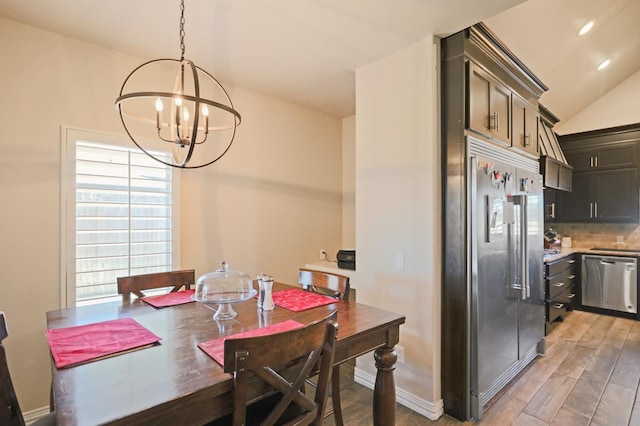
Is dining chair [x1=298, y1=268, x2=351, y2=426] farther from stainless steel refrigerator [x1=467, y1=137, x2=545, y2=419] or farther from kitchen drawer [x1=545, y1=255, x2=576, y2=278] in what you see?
kitchen drawer [x1=545, y1=255, x2=576, y2=278]

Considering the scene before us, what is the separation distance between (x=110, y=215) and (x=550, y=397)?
3.65 metres

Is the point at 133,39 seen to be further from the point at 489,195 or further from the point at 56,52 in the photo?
the point at 489,195

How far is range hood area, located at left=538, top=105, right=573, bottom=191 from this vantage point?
3743 millimetres

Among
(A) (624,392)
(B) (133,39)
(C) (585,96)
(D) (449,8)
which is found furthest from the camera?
(C) (585,96)

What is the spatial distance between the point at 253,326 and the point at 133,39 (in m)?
2.24

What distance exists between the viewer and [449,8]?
79.2 inches

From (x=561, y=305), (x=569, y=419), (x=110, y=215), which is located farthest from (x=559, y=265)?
(x=110, y=215)

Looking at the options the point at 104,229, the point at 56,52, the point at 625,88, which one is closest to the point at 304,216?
the point at 104,229

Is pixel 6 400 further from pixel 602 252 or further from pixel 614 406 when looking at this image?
pixel 602 252

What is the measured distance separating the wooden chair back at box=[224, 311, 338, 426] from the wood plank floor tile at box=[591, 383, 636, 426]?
7.11 ft

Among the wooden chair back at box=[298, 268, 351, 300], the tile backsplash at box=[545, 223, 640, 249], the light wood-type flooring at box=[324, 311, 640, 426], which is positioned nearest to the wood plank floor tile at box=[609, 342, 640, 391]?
the light wood-type flooring at box=[324, 311, 640, 426]

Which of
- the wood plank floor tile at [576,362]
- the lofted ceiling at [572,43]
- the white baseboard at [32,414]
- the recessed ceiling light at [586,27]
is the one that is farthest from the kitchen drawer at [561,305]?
the white baseboard at [32,414]

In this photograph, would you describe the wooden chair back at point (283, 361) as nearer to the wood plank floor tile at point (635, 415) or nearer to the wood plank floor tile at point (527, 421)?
the wood plank floor tile at point (527, 421)

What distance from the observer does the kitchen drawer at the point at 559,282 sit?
12.5 ft
